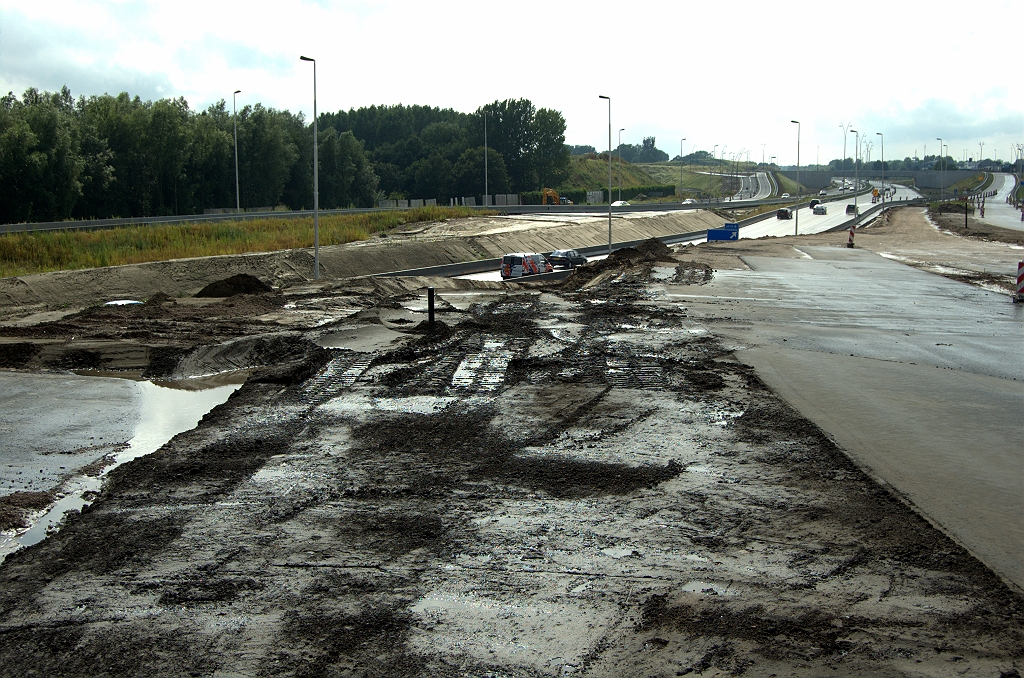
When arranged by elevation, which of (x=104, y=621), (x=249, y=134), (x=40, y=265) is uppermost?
(x=249, y=134)

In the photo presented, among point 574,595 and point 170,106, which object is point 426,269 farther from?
point 170,106

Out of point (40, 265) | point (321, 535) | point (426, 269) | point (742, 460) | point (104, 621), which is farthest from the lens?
point (426, 269)

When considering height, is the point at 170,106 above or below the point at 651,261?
above

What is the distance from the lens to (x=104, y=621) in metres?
7.52

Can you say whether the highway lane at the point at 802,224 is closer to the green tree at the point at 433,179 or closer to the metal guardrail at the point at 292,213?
the metal guardrail at the point at 292,213

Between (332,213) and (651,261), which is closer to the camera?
(651,261)

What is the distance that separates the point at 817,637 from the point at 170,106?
82.3m

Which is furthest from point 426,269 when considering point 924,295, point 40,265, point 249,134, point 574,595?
point 249,134

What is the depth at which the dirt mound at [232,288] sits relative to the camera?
3203cm

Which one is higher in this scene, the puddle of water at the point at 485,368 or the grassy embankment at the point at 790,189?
the grassy embankment at the point at 790,189

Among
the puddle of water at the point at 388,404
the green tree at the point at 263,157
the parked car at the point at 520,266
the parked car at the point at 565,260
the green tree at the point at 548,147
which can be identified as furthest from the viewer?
the green tree at the point at 548,147

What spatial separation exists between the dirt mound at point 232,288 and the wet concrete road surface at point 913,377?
1588cm

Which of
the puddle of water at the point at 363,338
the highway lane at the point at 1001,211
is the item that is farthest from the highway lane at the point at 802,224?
the puddle of water at the point at 363,338

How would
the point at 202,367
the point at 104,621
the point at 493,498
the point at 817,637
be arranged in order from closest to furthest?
1. the point at 817,637
2. the point at 104,621
3. the point at 493,498
4. the point at 202,367
